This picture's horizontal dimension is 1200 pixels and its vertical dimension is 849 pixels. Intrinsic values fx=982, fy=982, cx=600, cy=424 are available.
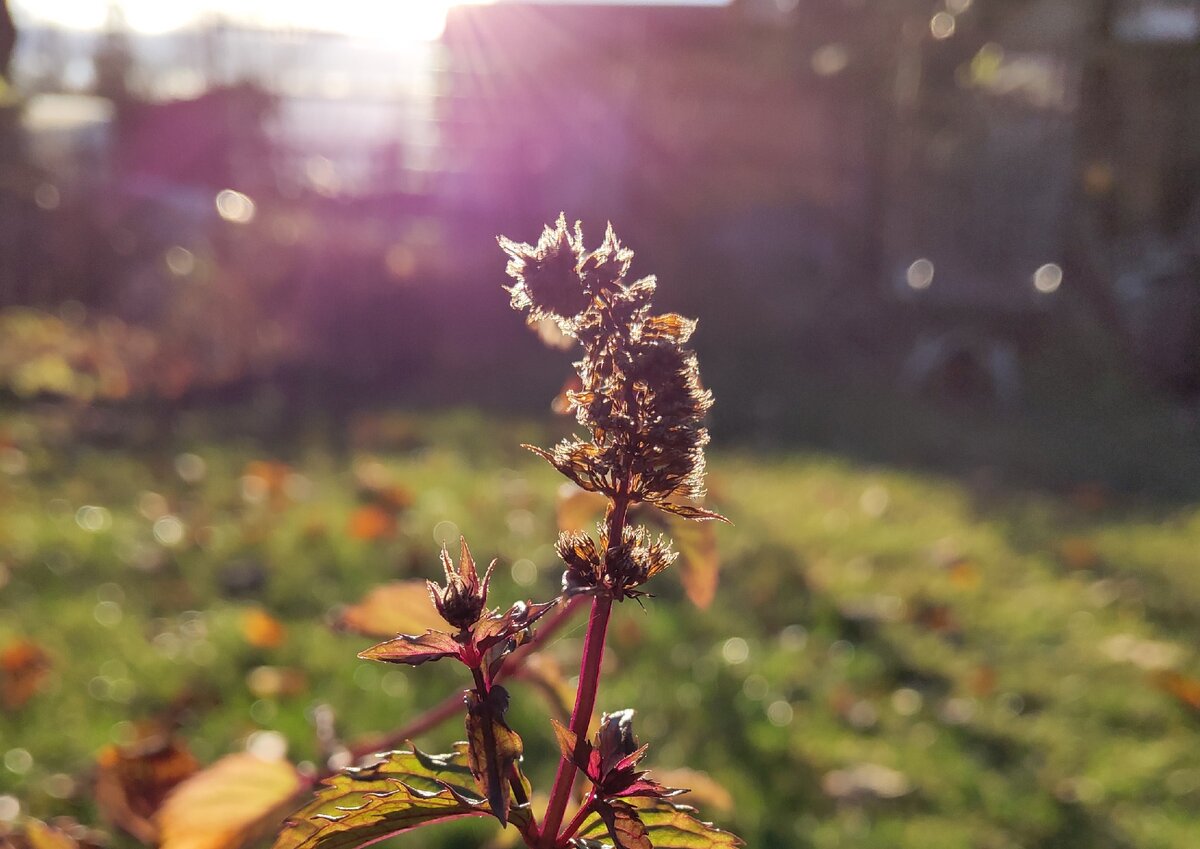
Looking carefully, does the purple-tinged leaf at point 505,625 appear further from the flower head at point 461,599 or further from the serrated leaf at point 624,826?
the serrated leaf at point 624,826

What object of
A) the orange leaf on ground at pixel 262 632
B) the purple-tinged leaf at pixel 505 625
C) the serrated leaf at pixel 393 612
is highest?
the purple-tinged leaf at pixel 505 625

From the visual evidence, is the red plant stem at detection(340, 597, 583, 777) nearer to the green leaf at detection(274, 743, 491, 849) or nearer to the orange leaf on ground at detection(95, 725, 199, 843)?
the green leaf at detection(274, 743, 491, 849)

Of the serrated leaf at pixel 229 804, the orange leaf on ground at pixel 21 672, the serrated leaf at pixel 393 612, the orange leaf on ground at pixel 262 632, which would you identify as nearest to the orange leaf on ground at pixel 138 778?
the serrated leaf at pixel 229 804

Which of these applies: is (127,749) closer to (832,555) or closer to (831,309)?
(832,555)

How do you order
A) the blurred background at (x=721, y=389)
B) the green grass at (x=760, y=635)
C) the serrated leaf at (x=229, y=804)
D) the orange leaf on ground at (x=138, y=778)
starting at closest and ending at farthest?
1. the serrated leaf at (x=229, y=804)
2. the orange leaf on ground at (x=138, y=778)
3. the green grass at (x=760, y=635)
4. the blurred background at (x=721, y=389)

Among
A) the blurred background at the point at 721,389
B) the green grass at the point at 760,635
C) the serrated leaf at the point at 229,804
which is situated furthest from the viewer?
the blurred background at the point at 721,389

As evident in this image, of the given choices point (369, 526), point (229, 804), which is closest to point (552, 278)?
point (229, 804)

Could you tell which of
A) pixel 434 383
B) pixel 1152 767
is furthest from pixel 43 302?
pixel 1152 767

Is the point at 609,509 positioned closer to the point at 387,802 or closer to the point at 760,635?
the point at 387,802
